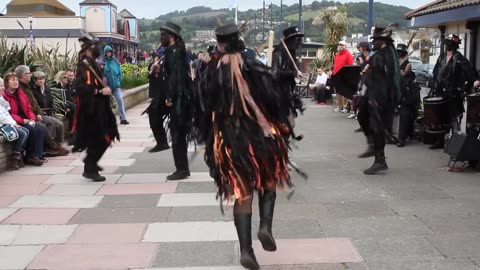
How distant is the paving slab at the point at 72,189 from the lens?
22.9 feet

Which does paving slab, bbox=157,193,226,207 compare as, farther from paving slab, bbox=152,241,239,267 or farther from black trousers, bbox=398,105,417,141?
black trousers, bbox=398,105,417,141

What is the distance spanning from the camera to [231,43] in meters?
4.18

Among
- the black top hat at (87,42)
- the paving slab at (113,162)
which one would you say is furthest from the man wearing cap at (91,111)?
the paving slab at (113,162)

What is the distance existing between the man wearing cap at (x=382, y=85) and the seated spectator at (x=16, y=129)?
4.60m

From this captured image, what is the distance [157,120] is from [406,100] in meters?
4.44

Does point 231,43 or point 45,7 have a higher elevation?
point 45,7

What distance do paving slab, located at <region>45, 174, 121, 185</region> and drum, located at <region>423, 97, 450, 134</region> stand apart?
4.75m

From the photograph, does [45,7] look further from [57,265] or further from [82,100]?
[57,265]

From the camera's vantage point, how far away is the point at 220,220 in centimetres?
570

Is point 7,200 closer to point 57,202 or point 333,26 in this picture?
point 57,202

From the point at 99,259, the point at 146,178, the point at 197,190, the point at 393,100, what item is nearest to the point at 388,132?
the point at 393,100

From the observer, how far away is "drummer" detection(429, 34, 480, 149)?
356 inches

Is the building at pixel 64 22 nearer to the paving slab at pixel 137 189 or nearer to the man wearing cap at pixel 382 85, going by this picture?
the paving slab at pixel 137 189

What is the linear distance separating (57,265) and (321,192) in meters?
3.23
